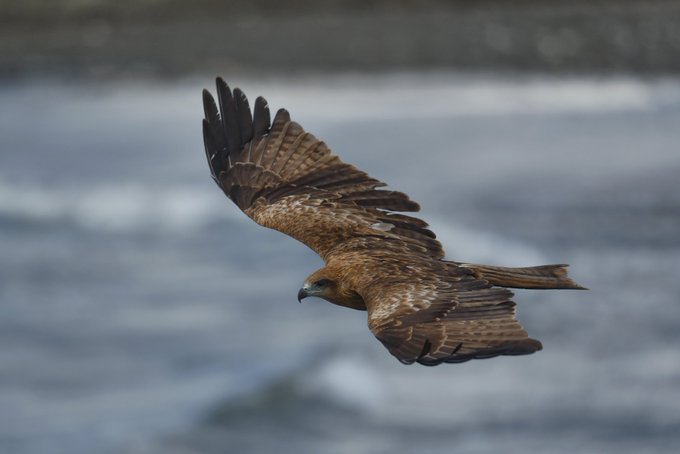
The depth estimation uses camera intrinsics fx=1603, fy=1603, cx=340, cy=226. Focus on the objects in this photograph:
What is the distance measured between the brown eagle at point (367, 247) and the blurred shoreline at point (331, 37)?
20266 mm

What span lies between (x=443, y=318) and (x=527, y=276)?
849 mm

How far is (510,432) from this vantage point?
80.0 feet

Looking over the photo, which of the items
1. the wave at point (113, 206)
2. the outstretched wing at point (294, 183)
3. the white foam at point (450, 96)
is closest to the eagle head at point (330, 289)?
the outstretched wing at point (294, 183)

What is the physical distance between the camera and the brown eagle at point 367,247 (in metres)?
8.85

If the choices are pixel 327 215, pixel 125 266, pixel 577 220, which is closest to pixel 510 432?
pixel 577 220

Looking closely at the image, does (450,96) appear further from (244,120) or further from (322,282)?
(322,282)

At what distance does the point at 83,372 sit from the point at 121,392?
1.16 metres

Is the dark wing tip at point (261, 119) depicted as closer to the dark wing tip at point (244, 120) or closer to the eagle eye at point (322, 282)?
the dark wing tip at point (244, 120)

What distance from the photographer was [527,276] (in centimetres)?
971

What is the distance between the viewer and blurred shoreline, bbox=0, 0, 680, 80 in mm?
32250

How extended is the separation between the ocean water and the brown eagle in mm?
13223

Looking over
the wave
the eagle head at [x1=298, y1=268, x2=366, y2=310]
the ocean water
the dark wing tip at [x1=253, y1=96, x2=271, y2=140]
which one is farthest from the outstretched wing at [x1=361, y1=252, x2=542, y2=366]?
the wave

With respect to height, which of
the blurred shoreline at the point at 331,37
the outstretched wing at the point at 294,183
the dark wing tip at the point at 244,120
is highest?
the blurred shoreline at the point at 331,37

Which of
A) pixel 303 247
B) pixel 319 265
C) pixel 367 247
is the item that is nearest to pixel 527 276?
pixel 367 247
